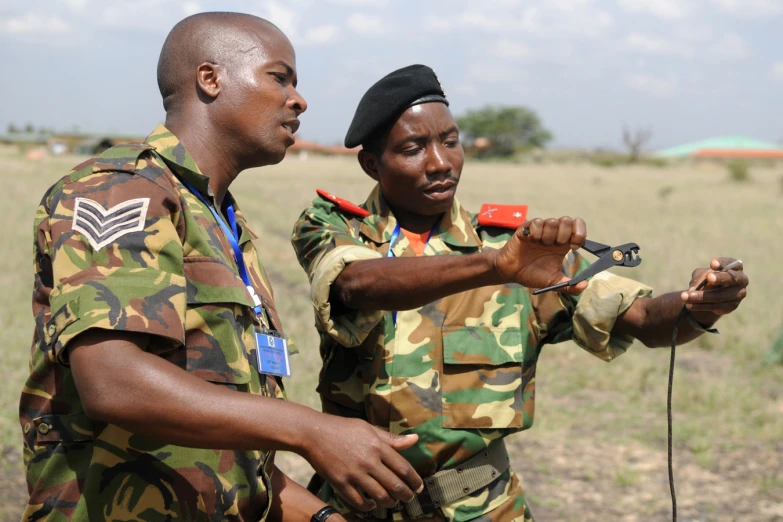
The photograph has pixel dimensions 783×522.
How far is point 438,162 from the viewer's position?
279 cm

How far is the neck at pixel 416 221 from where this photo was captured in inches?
115

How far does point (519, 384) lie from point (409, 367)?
14.1 inches

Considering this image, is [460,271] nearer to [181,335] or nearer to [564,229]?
[564,229]

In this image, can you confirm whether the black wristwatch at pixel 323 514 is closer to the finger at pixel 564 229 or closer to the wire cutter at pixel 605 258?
the wire cutter at pixel 605 258

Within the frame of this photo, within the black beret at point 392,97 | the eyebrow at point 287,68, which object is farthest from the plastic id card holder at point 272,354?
the black beret at point 392,97

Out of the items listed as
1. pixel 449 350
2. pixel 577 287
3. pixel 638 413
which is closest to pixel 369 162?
pixel 449 350

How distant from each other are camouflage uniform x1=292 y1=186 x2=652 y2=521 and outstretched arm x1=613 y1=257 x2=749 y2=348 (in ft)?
0.18

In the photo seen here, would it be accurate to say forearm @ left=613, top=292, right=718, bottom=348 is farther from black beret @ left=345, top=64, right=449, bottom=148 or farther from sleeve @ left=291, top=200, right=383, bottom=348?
black beret @ left=345, top=64, right=449, bottom=148

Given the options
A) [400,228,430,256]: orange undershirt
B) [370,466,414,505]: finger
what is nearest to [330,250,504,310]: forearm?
[400,228,430,256]: orange undershirt

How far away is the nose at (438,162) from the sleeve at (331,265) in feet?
1.08

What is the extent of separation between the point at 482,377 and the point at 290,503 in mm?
716

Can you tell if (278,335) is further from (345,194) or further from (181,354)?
(345,194)

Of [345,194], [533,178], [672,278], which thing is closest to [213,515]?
[672,278]

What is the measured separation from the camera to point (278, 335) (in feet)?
7.19
